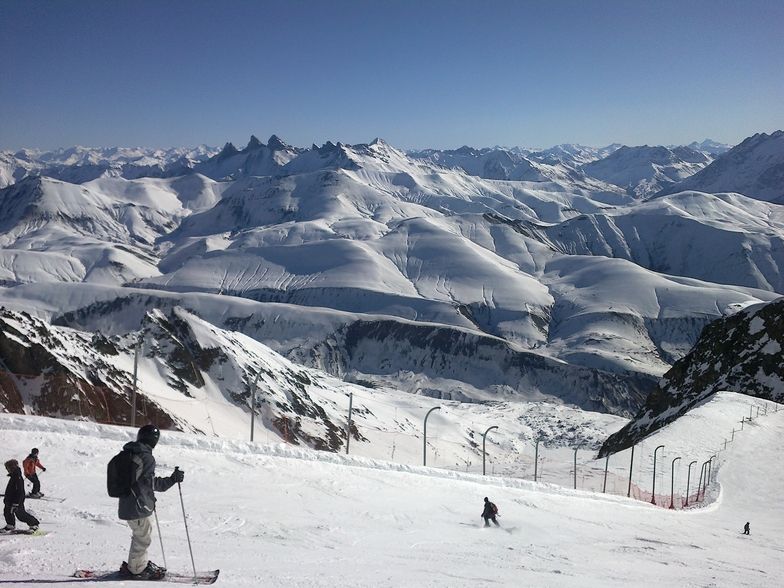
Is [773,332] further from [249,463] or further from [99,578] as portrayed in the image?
[99,578]

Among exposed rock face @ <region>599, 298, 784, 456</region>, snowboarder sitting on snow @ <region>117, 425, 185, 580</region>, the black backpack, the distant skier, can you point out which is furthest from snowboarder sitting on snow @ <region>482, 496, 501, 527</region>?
→ exposed rock face @ <region>599, 298, 784, 456</region>

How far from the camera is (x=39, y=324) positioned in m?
59.0

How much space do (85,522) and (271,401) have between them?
64294mm

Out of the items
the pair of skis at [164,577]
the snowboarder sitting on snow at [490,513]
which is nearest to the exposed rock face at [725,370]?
the snowboarder sitting on snow at [490,513]

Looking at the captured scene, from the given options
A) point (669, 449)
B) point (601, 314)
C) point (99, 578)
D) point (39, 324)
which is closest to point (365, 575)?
point (99, 578)

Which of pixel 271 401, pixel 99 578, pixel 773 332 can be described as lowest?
pixel 271 401

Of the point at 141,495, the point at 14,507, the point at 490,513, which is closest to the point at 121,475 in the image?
the point at 141,495

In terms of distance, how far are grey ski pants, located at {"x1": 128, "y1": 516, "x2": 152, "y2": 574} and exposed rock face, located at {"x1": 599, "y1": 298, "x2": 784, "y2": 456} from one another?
202 ft

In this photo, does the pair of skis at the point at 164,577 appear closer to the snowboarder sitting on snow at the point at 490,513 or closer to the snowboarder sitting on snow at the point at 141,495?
the snowboarder sitting on snow at the point at 141,495

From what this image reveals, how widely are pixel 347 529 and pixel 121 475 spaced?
24.2 feet

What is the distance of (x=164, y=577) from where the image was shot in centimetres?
823

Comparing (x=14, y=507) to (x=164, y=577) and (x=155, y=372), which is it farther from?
(x=155, y=372)

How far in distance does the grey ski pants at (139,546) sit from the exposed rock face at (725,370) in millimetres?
→ 61587

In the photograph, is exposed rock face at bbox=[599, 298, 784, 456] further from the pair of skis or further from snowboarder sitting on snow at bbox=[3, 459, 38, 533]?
snowboarder sitting on snow at bbox=[3, 459, 38, 533]
